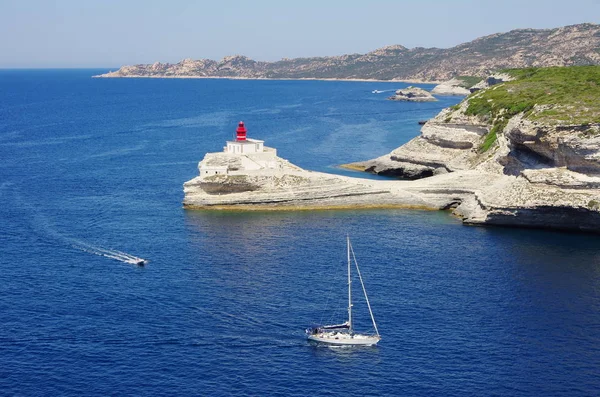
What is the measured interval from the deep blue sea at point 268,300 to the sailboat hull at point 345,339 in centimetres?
52

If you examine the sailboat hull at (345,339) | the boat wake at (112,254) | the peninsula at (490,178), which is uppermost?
the peninsula at (490,178)

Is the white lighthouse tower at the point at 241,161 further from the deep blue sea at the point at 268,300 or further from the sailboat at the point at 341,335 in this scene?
the sailboat at the point at 341,335

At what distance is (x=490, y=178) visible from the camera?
255 feet

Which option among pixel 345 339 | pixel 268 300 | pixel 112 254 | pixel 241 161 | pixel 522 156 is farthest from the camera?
pixel 241 161

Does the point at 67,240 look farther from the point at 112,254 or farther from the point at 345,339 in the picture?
the point at 345,339

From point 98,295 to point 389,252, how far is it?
2239 cm

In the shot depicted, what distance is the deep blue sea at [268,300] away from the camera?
39531 millimetres

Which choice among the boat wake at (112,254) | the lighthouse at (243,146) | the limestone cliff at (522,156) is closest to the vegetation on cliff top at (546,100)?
the limestone cliff at (522,156)

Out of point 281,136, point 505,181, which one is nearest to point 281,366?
point 505,181

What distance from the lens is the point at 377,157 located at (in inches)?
4203

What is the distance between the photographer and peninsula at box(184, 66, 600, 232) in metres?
67.9

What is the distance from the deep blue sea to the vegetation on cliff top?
12.1 meters

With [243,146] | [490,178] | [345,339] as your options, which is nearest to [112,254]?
[345,339]

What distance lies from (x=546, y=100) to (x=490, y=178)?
1126 cm
